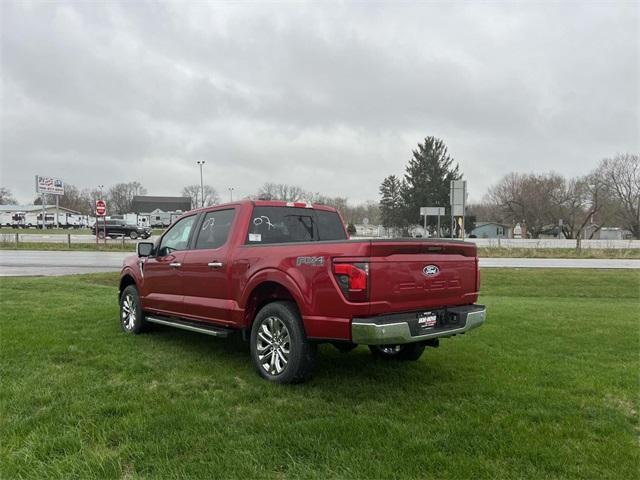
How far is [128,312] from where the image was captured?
7262 mm

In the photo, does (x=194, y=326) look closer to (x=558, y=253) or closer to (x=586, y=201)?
(x=558, y=253)

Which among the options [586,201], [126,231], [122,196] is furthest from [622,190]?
[122,196]

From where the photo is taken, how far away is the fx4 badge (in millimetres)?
4230

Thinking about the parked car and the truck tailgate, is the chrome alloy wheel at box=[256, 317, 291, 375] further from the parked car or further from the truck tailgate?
the parked car

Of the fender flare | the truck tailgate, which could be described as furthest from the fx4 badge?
the truck tailgate

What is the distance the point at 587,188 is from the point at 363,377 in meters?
78.4

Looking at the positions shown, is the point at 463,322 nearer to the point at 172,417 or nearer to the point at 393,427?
the point at 393,427

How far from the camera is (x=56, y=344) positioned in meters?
6.08

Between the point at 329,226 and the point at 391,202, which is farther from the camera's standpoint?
the point at 391,202

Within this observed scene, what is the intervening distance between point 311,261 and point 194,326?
2.15 metres

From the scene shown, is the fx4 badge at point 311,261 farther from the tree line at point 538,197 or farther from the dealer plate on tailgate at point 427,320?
the tree line at point 538,197

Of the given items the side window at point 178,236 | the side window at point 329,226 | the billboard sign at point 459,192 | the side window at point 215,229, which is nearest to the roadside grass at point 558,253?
the billboard sign at point 459,192

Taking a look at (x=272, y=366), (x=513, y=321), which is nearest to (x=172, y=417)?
(x=272, y=366)

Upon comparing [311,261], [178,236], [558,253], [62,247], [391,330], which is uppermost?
[178,236]
